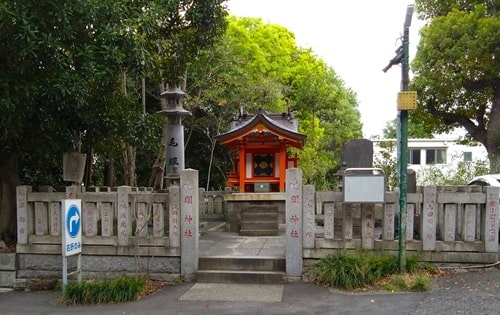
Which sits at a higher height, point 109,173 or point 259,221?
point 109,173

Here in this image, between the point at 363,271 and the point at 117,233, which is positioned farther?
the point at 117,233

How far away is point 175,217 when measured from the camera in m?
8.20

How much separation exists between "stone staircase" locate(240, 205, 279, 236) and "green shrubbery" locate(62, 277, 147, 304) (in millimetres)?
5051

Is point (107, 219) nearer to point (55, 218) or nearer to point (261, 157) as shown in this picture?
point (55, 218)

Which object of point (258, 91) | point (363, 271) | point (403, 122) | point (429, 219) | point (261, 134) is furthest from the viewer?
point (258, 91)

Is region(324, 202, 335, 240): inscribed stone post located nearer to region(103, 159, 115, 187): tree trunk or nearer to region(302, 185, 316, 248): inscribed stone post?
region(302, 185, 316, 248): inscribed stone post

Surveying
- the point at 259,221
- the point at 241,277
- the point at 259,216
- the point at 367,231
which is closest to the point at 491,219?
the point at 367,231

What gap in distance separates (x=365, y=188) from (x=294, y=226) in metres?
1.41

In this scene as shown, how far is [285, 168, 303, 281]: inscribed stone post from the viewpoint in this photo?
796cm

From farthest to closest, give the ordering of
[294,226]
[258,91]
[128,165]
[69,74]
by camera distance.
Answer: [258,91] → [128,165] → [294,226] → [69,74]

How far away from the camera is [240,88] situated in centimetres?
2236

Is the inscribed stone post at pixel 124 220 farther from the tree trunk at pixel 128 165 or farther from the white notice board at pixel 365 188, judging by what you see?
the tree trunk at pixel 128 165

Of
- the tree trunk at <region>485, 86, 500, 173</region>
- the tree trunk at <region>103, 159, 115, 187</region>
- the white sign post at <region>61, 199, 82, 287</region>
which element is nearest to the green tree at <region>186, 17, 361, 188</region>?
the tree trunk at <region>103, 159, 115, 187</region>

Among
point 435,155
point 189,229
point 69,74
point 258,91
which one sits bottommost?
point 189,229
